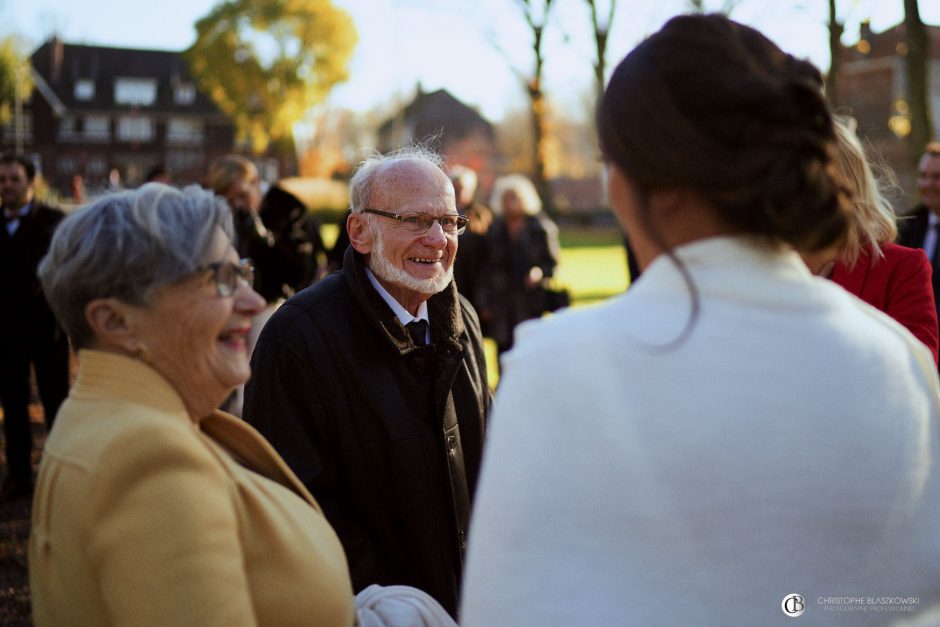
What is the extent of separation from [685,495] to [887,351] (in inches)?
17.2

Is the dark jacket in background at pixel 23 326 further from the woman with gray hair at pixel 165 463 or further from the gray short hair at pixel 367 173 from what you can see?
the woman with gray hair at pixel 165 463

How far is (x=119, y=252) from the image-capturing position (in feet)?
6.25

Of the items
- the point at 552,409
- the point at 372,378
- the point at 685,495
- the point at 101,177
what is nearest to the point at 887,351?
the point at 685,495

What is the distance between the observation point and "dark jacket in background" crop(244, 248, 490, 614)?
3.04m

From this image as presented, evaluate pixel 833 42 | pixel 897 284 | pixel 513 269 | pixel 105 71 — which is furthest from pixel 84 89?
pixel 897 284

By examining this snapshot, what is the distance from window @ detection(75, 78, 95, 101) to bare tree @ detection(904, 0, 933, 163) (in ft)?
229

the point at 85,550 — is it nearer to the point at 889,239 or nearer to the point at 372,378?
the point at 372,378

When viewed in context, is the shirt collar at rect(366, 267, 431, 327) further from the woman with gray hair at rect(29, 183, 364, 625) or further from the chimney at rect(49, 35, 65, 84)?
the chimney at rect(49, 35, 65, 84)

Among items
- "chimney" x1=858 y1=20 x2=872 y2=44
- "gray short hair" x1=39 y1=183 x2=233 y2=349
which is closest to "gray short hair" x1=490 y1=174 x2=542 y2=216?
"gray short hair" x1=39 y1=183 x2=233 y2=349

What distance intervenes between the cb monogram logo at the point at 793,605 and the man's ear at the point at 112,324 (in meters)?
1.27

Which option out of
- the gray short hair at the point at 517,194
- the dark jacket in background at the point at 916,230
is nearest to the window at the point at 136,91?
the gray short hair at the point at 517,194

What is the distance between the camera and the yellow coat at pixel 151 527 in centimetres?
168

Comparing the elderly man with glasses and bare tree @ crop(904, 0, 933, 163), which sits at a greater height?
bare tree @ crop(904, 0, 933, 163)

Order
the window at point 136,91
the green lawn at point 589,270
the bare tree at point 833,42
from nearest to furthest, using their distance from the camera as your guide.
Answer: the bare tree at point 833,42 < the green lawn at point 589,270 < the window at point 136,91
